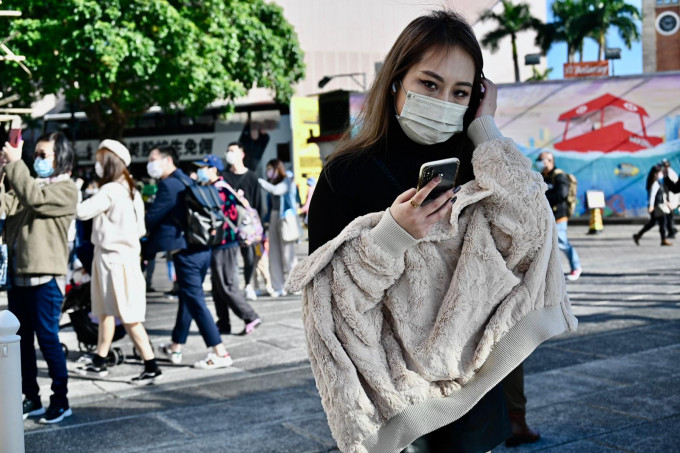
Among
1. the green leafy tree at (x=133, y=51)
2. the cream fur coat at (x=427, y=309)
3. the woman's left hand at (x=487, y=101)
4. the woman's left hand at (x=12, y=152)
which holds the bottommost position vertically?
the cream fur coat at (x=427, y=309)

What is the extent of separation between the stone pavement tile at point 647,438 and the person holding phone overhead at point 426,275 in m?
2.41

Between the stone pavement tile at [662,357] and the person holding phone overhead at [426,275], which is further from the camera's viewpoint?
the stone pavement tile at [662,357]

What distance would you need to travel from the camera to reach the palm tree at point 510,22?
2026 inches

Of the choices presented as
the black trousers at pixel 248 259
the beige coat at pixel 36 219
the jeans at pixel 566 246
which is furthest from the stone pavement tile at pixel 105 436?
the jeans at pixel 566 246

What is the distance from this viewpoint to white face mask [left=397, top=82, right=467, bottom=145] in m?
2.27

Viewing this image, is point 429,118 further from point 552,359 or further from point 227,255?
point 227,255

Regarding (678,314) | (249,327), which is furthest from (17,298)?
(678,314)

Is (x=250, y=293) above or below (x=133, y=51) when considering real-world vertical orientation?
below

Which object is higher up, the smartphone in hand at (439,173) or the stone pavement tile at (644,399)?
the smartphone in hand at (439,173)

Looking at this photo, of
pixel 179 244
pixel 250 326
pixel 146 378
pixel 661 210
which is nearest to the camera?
pixel 146 378

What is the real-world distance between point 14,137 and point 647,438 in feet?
12.9

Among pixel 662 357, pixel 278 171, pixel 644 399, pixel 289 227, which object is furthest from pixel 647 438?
pixel 278 171

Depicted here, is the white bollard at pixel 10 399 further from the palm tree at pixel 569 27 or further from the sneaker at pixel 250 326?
the palm tree at pixel 569 27

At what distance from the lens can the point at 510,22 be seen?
169 feet
